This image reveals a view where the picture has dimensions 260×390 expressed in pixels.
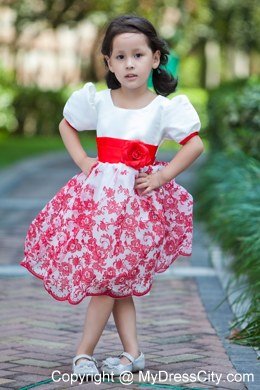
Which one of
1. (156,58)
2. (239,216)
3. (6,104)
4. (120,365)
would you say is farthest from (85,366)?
(6,104)

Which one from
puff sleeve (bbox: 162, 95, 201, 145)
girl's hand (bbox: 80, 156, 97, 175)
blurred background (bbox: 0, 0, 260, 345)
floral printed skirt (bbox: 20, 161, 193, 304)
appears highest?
puff sleeve (bbox: 162, 95, 201, 145)

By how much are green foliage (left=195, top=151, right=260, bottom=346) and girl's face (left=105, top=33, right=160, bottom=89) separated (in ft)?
4.52

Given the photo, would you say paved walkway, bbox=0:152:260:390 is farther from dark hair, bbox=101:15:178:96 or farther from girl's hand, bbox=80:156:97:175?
dark hair, bbox=101:15:178:96

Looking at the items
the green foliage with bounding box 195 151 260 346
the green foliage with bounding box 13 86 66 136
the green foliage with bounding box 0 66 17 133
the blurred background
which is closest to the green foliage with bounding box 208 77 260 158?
the blurred background

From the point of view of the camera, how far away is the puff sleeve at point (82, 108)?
5051mm

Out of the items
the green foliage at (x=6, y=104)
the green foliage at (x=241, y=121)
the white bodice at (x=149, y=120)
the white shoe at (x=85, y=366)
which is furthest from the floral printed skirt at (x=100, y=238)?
the green foliage at (x=6, y=104)

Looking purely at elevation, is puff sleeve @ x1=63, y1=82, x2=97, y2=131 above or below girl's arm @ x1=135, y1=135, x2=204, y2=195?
above

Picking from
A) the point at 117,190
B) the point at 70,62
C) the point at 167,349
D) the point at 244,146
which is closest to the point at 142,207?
the point at 117,190

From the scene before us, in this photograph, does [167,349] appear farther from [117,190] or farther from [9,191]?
[9,191]

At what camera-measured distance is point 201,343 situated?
226 inches

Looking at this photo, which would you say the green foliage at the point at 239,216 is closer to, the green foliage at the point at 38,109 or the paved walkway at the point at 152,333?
the paved walkway at the point at 152,333

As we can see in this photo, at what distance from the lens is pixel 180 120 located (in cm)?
495

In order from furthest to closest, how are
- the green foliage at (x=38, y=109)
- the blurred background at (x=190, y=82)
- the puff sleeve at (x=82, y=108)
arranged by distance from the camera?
the green foliage at (x=38, y=109), the blurred background at (x=190, y=82), the puff sleeve at (x=82, y=108)

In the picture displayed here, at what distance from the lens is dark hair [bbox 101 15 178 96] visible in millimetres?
4938
